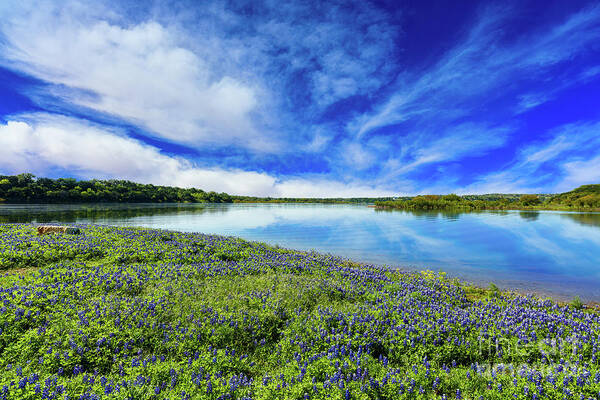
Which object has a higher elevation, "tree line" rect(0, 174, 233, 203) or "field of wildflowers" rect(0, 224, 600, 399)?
"tree line" rect(0, 174, 233, 203)

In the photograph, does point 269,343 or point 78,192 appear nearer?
point 269,343

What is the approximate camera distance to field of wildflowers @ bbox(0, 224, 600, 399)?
3.96 m

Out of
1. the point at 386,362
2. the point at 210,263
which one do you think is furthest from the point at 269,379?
the point at 210,263

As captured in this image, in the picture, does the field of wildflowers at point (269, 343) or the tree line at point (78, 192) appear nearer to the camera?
the field of wildflowers at point (269, 343)

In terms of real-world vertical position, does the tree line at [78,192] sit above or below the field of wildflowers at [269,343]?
above

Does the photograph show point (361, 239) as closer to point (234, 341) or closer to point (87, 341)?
point (234, 341)

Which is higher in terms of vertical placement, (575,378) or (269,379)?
(575,378)

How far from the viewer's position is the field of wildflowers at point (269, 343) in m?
3.96

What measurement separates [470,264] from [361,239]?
440 inches

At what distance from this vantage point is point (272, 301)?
23.6 feet

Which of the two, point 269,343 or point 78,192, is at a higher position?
point 78,192

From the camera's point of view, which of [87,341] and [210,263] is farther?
[210,263]

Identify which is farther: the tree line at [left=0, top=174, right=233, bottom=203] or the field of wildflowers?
the tree line at [left=0, top=174, right=233, bottom=203]

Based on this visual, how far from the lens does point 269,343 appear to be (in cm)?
570
